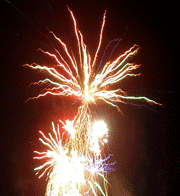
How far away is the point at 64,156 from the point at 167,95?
4.58m

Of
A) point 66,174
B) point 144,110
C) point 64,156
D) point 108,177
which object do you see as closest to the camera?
point 66,174

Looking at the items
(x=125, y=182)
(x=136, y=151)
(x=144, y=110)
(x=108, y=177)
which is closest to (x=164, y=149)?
(x=136, y=151)

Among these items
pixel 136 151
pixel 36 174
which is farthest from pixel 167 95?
pixel 36 174

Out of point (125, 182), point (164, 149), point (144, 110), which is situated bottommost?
point (125, 182)

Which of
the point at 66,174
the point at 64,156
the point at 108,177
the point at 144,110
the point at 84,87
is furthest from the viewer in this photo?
the point at 108,177

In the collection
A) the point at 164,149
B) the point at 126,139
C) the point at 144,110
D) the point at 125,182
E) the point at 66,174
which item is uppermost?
the point at 144,110

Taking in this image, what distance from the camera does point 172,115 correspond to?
6.90m

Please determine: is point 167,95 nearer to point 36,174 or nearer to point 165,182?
point 165,182

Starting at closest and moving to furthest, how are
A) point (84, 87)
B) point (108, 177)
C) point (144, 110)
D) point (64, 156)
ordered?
point (84, 87), point (64, 156), point (144, 110), point (108, 177)

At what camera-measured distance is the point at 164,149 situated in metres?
7.30

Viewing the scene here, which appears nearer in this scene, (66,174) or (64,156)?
(66,174)

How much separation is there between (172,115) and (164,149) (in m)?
1.48

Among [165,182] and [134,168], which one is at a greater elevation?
[134,168]

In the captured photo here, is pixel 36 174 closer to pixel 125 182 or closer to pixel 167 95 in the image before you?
pixel 125 182
